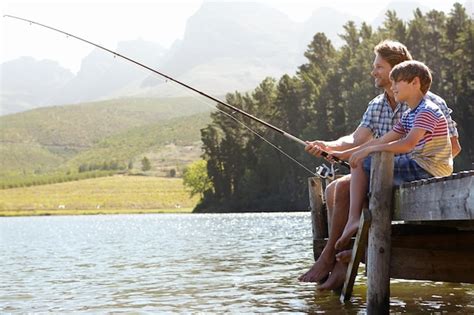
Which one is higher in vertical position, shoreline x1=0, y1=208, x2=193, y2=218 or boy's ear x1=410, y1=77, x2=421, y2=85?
boy's ear x1=410, y1=77, x2=421, y2=85

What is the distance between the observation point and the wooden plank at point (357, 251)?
7036mm

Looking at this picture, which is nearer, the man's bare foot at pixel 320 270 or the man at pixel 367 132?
the man at pixel 367 132

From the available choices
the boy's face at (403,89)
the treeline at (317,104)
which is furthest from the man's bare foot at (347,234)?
the treeline at (317,104)

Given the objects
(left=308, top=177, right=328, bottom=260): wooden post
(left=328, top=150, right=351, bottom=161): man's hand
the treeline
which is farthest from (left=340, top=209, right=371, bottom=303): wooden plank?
the treeline

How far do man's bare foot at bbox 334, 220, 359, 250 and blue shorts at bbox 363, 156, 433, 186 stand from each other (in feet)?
2.28

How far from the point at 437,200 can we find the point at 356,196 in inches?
58.2

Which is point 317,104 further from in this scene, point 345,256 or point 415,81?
point 415,81

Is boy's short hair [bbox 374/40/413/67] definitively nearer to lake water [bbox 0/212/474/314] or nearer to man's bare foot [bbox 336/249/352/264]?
man's bare foot [bbox 336/249/352/264]

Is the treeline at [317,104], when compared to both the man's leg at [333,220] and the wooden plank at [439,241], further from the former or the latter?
the wooden plank at [439,241]

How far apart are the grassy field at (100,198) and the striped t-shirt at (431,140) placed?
10224cm

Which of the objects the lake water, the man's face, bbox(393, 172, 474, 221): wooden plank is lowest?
the lake water

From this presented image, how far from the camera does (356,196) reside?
7.45 m

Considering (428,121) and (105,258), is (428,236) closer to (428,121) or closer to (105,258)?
(428,121)

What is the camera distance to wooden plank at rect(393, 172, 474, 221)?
557cm
